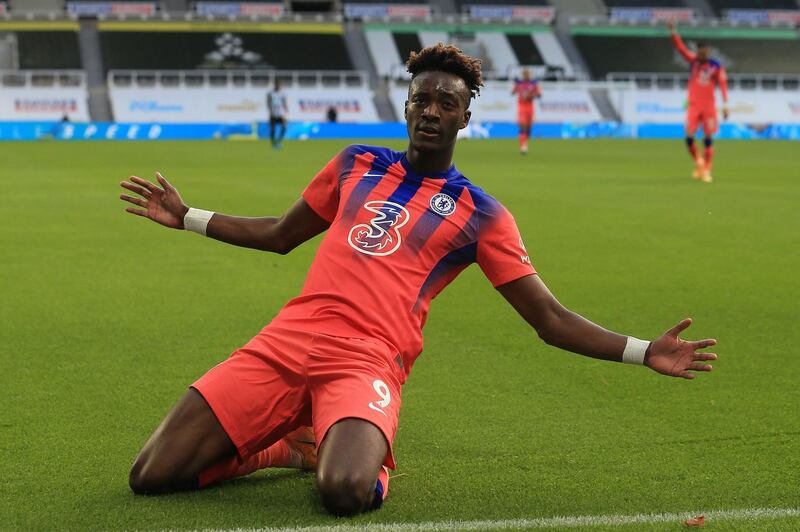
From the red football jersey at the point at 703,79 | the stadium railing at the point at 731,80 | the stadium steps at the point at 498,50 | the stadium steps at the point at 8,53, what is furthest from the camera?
the stadium steps at the point at 498,50

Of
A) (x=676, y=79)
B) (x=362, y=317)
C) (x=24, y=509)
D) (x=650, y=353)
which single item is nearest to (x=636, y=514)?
(x=650, y=353)

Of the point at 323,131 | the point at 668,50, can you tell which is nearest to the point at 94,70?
the point at 323,131

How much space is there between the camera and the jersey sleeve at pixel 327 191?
485 centimetres

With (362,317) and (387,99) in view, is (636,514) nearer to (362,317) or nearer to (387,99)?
(362,317)

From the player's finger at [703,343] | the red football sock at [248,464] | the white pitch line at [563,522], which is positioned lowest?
the red football sock at [248,464]

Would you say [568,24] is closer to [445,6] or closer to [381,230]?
[445,6]

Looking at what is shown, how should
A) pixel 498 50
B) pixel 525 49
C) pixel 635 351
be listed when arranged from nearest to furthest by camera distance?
pixel 635 351 < pixel 498 50 < pixel 525 49

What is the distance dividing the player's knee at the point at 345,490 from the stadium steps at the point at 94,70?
46.0 meters

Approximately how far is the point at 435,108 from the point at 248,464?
157 centimetres

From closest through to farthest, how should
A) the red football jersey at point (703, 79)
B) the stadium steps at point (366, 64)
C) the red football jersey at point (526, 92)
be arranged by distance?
the red football jersey at point (703, 79) → the red football jersey at point (526, 92) → the stadium steps at point (366, 64)

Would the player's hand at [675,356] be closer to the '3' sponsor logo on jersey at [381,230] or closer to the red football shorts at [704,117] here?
the '3' sponsor logo on jersey at [381,230]

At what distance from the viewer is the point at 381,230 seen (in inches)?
179

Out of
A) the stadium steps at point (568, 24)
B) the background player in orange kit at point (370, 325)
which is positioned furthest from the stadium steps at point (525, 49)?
the background player in orange kit at point (370, 325)

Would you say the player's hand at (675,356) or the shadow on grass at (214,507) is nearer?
the shadow on grass at (214,507)
